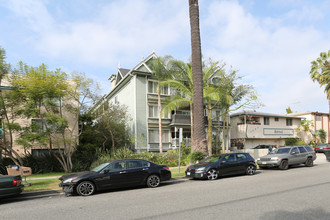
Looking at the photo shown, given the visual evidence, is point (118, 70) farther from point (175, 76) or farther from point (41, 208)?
point (41, 208)

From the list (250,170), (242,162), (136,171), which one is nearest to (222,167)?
(242,162)

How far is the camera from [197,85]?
1725 centimetres

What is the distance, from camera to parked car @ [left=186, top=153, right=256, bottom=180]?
12.5 m

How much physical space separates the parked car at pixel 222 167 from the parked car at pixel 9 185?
7.61m

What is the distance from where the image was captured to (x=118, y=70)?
31609mm

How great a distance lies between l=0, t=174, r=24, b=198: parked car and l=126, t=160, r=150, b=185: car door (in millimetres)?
3918

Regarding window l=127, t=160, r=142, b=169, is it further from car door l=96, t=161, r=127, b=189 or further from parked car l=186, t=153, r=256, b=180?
parked car l=186, t=153, r=256, b=180

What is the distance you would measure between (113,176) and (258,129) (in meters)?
29.5

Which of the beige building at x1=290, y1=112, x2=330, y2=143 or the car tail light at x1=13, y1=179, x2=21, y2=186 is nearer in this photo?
the car tail light at x1=13, y1=179, x2=21, y2=186

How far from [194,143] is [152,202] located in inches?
393

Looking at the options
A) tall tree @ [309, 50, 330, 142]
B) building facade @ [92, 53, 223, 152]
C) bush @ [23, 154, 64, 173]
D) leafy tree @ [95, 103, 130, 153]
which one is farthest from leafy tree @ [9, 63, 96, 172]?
tall tree @ [309, 50, 330, 142]

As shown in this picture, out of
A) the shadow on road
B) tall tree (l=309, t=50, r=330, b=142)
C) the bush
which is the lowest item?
the bush

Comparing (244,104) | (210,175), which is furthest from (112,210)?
(244,104)

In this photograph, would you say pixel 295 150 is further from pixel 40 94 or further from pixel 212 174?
pixel 40 94
